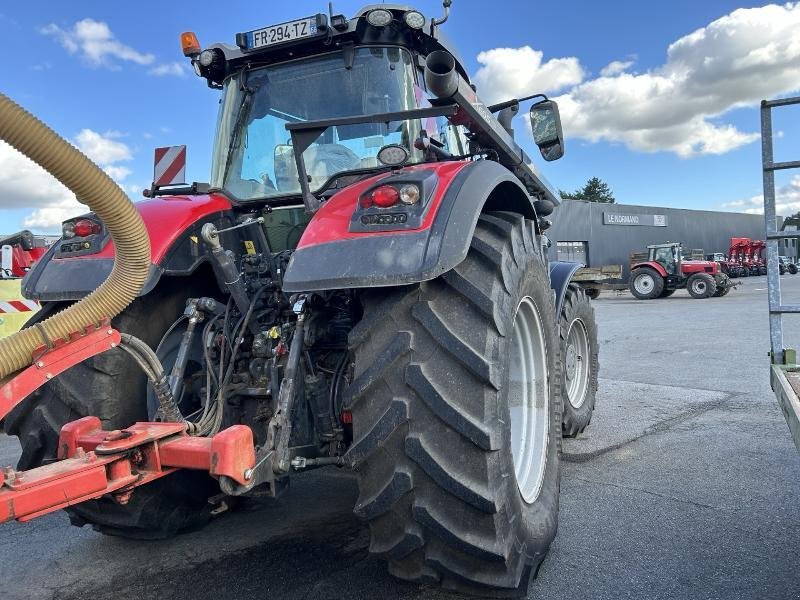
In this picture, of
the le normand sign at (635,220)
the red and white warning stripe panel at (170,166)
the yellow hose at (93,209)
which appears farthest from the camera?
the le normand sign at (635,220)

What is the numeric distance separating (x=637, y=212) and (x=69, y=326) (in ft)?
129

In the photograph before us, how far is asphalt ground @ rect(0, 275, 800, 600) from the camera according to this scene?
2.48 meters

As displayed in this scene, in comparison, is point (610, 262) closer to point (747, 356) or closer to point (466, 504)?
point (747, 356)

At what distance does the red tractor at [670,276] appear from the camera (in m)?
21.8

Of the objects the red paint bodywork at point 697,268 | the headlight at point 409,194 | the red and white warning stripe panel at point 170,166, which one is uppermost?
the red and white warning stripe panel at point 170,166

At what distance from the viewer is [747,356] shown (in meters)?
8.08

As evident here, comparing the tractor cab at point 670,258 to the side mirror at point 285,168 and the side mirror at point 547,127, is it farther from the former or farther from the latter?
the side mirror at point 285,168

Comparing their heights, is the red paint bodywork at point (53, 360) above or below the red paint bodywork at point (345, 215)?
below

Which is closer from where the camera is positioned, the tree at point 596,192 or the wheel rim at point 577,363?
the wheel rim at point 577,363

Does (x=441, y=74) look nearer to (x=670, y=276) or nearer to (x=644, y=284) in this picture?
(x=644, y=284)

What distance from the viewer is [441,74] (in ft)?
7.56

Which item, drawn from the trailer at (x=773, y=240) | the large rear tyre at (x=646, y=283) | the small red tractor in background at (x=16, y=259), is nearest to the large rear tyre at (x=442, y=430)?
the trailer at (x=773, y=240)

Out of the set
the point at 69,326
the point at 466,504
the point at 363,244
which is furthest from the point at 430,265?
the point at 69,326

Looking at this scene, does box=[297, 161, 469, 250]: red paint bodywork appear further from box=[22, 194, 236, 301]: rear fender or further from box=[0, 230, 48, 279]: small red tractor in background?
box=[0, 230, 48, 279]: small red tractor in background
